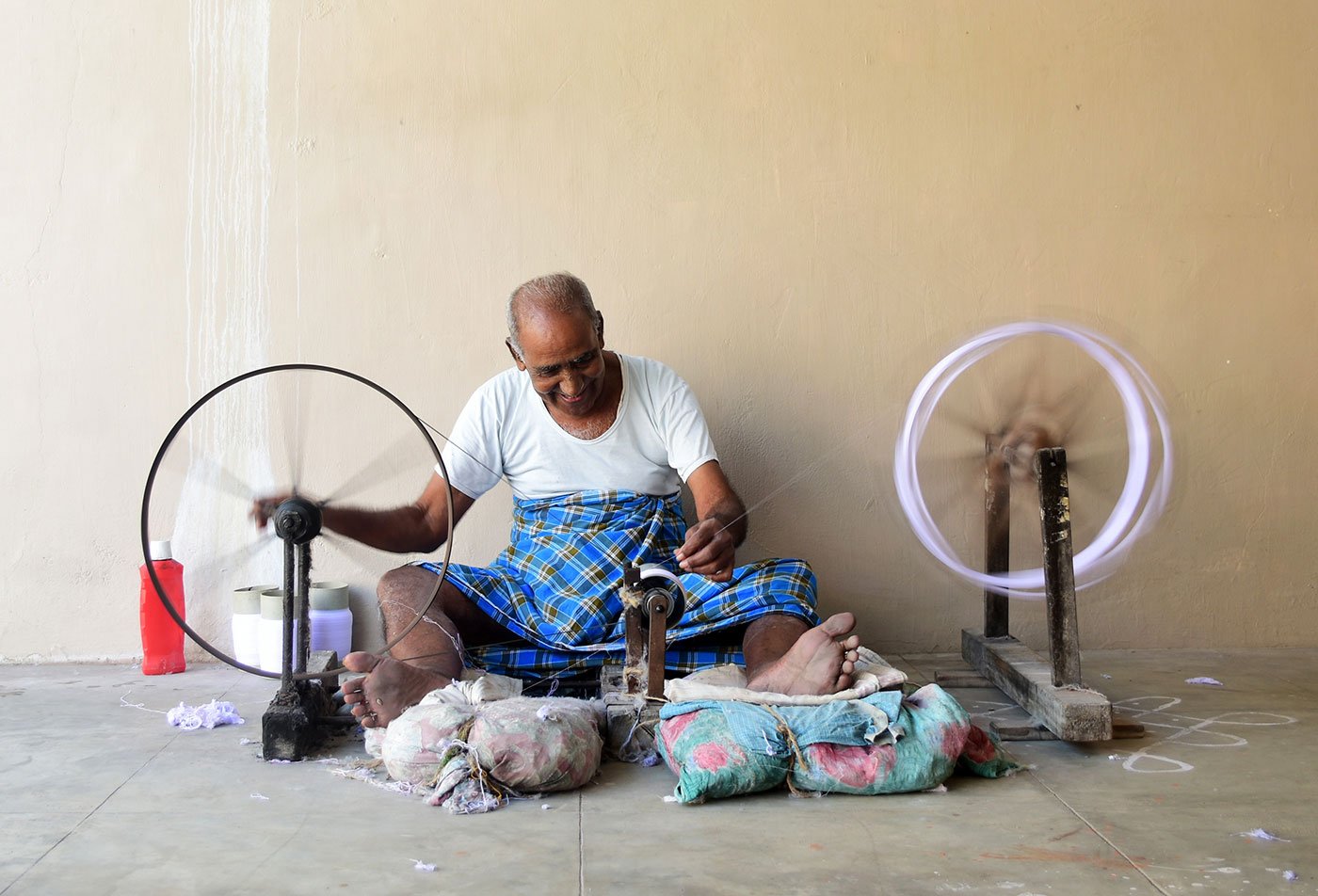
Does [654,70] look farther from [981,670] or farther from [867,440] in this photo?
[981,670]

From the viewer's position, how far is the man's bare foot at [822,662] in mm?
2350

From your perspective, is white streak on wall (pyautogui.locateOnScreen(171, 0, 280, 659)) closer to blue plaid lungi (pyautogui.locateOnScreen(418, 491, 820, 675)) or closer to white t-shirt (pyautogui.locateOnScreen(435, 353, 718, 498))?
white t-shirt (pyautogui.locateOnScreen(435, 353, 718, 498))

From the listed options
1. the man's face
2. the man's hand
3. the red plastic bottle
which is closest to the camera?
the man's hand

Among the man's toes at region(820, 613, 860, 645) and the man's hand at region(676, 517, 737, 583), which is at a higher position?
the man's hand at region(676, 517, 737, 583)

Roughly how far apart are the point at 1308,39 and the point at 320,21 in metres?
2.94

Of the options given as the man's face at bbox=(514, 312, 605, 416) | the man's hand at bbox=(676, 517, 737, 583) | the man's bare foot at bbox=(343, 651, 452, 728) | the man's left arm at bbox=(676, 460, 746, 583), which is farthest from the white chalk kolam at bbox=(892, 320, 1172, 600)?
the man's bare foot at bbox=(343, 651, 452, 728)

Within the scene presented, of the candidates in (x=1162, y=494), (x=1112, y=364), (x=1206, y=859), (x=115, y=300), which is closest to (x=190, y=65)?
(x=115, y=300)

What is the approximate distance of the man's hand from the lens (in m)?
2.48

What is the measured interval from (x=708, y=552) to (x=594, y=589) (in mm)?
447

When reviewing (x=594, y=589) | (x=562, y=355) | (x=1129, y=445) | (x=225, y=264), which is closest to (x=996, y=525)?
(x=1129, y=445)

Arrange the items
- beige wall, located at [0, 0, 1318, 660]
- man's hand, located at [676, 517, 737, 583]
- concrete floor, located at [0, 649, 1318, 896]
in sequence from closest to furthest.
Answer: concrete floor, located at [0, 649, 1318, 896], man's hand, located at [676, 517, 737, 583], beige wall, located at [0, 0, 1318, 660]

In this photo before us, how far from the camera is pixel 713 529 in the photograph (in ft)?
8.29

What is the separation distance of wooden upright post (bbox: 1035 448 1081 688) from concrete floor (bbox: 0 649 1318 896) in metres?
0.18

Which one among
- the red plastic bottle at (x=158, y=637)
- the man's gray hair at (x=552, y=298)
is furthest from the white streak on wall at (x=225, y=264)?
the man's gray hair at (x=552, y=298)
